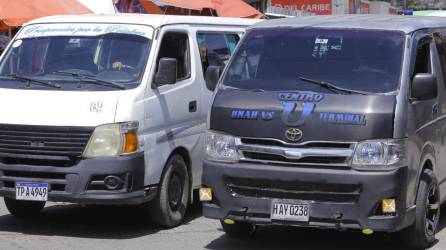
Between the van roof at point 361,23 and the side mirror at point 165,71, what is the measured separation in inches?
38.4

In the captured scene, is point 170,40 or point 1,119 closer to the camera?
point 1,119

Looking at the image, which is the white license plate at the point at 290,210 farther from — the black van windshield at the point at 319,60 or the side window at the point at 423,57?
the side window at the point at 423,57

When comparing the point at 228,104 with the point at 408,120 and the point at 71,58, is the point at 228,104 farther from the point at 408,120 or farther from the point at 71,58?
the point at 71,58

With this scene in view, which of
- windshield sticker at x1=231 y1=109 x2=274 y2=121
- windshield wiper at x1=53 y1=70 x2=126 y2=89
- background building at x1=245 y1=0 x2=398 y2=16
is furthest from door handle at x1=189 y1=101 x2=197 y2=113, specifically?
background building at x1=245 y1=0 x2=398 y2=16

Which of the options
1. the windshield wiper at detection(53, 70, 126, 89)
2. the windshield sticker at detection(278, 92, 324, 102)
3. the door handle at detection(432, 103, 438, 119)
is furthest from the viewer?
the windshield wiper at detection(53, 70, 126, 89)

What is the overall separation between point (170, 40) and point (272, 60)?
1685mm

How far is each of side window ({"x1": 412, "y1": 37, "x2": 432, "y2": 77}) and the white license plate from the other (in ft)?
5.38

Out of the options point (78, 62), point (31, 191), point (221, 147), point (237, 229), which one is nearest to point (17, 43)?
point (78, 62)

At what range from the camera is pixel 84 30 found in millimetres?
8312

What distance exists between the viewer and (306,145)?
6441 mm

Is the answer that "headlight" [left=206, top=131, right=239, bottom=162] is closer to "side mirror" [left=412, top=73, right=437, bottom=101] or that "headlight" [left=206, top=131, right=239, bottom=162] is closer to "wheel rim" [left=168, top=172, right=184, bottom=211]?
"wheel rim" [left=168, top=172, right=184, bottom=211]

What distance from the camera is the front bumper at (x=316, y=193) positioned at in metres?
6.29

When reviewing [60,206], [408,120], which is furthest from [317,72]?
[60,206]

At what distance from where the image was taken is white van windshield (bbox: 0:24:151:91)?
7852 mm
